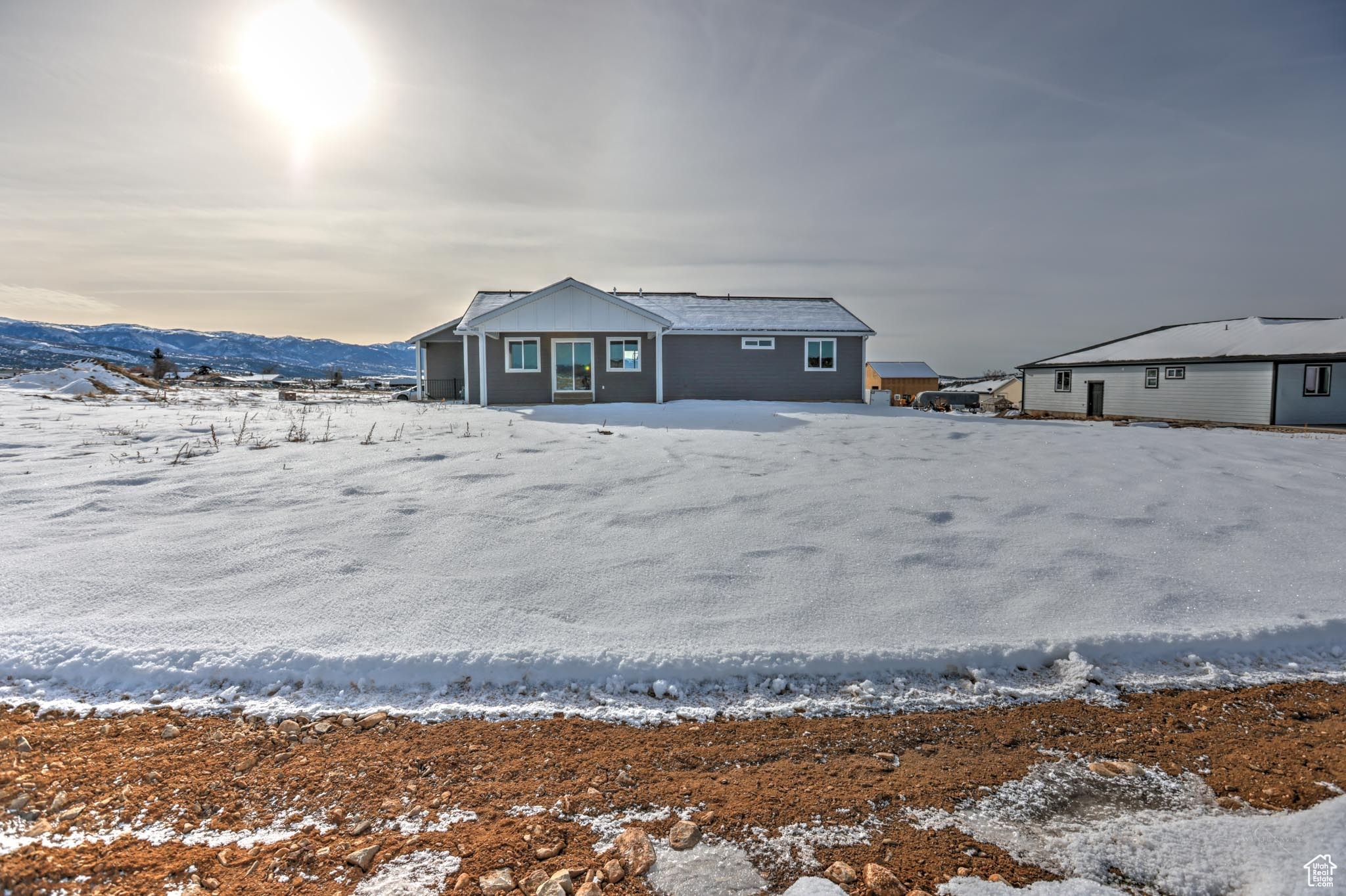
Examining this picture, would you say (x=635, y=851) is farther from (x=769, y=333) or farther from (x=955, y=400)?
(x=955, y=400)

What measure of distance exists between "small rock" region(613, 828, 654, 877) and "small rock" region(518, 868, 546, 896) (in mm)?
274

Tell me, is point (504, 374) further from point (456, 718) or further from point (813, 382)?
point (456, 718)

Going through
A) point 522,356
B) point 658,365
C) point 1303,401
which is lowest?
point 1303,401

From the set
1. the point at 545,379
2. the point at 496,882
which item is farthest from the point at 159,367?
the point at 496,882

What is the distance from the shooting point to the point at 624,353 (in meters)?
20.5

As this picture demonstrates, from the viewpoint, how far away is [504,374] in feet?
67.3

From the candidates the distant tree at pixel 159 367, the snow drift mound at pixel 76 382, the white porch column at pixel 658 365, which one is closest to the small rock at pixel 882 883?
the white porch column at pixel 658 365

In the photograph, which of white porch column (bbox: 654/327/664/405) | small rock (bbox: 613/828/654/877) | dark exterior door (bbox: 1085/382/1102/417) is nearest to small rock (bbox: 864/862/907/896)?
small rock (bbox: 613/828/654/877)

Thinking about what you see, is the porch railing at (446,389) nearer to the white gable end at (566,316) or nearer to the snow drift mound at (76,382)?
the white gable end at (566,316)

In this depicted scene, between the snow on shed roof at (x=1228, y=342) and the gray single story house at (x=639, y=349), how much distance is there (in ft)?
51.4

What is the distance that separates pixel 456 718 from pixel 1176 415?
1310 inches

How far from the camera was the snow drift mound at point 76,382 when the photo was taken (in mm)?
19672

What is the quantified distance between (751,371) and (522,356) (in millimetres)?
8355

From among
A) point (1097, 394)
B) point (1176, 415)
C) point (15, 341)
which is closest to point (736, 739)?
point (1176, 415)
